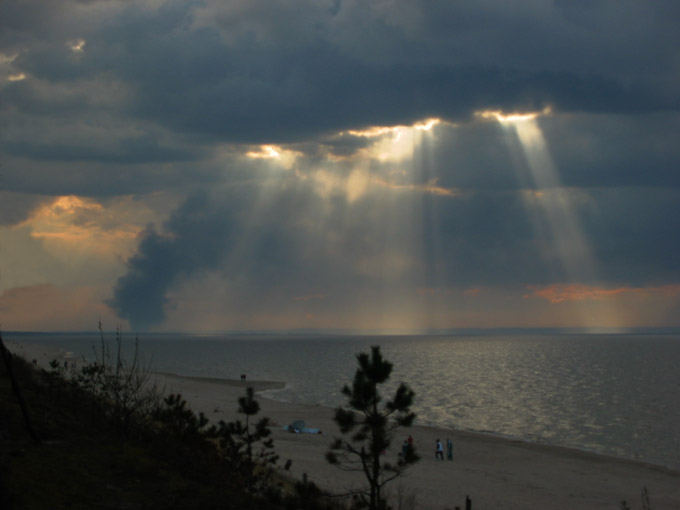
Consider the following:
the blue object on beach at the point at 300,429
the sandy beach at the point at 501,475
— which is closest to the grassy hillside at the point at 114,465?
the sandy beach at the point at 501,475

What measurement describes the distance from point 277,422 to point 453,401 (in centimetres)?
3036

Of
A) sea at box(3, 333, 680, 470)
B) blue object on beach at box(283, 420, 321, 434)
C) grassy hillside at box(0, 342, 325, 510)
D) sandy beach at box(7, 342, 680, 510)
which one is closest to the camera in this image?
grassy hillside at box(0, 342, 325, 510)

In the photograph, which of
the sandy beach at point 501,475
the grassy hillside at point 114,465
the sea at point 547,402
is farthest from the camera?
the sea at point 547,402

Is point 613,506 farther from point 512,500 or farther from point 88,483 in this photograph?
point 88,483

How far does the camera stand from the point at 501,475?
38.9 metres

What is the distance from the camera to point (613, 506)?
3189 centimetres

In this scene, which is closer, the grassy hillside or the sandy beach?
the grassy hillside

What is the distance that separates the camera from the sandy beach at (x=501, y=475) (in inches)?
1284

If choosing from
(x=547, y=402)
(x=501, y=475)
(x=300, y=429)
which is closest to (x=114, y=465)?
(x=501, y=475)

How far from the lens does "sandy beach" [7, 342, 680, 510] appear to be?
32625 millimetres

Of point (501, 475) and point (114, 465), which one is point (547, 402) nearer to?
point (501, 475)

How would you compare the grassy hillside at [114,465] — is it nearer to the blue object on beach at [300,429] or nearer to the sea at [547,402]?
the sea at [547,402]

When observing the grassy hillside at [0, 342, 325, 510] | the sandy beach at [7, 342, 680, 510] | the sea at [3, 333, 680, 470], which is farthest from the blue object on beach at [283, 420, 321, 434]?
the grassy hillside at [0, 342, 325, 510]

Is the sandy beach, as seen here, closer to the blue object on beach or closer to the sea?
the blue object on beach
